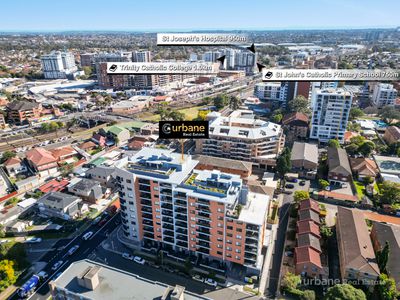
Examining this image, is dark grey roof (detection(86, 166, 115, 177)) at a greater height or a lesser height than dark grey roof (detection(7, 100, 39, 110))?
lesser

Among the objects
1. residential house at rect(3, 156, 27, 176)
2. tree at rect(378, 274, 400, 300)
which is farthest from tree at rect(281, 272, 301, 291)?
residential house at rect(3, 156, 27, 176)

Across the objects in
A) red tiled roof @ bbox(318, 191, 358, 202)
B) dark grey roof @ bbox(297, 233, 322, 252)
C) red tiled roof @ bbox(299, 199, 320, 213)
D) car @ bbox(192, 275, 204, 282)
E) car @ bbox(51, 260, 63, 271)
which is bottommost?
car @ bbox(192, 275, 204, 282)

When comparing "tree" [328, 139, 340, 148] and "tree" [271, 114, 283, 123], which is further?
"tree" [271, 114, 283, 123]

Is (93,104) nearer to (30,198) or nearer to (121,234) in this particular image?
(30,198)

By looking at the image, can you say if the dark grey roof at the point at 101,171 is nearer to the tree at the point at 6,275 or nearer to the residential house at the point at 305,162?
the tree at the point at 6,275

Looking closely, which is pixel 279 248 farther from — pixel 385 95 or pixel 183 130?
pixel 385 95

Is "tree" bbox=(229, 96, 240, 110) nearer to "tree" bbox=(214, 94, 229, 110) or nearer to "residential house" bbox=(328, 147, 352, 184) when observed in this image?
"tree" bbox=(214, 94, 229, 110)
